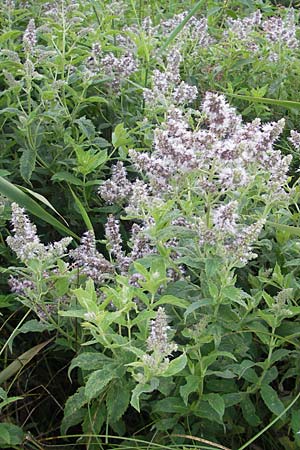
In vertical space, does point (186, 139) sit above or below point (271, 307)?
above

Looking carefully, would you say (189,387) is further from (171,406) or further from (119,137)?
(119,137)

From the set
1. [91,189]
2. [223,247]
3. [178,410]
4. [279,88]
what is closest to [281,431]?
[178,410]

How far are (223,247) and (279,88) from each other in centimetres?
169

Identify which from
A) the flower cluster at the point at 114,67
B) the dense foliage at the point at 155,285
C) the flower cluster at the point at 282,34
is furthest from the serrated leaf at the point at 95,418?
the flower cluster at the point at 282,34

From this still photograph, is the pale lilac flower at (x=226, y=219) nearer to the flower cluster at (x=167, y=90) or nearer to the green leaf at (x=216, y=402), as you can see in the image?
the green leaf at (x=216, y=402)

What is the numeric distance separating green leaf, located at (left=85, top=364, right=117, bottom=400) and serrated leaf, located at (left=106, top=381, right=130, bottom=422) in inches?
3.1

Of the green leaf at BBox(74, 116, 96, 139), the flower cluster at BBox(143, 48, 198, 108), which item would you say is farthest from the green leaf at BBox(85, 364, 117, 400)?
the flower cluster at BBox(143, 48, 198, 108)

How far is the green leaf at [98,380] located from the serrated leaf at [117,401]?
8 cm

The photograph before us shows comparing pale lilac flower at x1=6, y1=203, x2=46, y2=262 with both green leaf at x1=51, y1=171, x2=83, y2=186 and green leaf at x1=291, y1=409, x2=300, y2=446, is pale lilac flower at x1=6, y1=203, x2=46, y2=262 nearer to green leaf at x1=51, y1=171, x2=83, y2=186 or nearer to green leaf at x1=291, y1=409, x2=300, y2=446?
green leaf at x1=51, y1=171, x2=83, y2=186

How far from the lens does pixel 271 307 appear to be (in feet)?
6.29

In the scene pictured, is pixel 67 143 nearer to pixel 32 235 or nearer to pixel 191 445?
pixel 32 235

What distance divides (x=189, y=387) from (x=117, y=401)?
19cm

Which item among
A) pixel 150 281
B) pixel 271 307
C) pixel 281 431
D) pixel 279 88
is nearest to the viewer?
pixel 150 281

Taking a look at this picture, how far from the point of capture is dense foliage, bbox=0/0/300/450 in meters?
1.81
